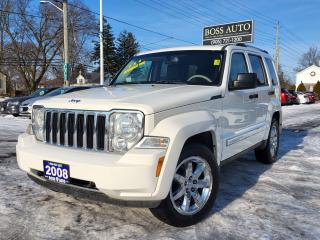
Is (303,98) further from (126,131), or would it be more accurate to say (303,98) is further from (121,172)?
(121,172)

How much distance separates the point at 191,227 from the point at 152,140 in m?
1.04

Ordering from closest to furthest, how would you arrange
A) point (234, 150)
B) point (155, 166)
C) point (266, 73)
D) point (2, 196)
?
point (155, 166) → point (2, 196) → point (234, 150) → point (266, 73)

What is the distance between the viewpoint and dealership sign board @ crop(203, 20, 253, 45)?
798 inches

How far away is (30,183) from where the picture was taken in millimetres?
4879

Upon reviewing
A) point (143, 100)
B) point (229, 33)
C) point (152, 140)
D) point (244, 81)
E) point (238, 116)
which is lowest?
point (152, 140)

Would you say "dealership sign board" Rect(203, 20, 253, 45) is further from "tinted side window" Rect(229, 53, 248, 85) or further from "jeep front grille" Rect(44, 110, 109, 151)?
"jeep front grille" Rect(44, 110, 109, 151)

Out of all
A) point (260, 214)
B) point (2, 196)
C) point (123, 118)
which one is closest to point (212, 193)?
point (260, 214)

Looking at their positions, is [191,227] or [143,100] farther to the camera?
[191,227]

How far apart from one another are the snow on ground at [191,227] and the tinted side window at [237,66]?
4.97 ft

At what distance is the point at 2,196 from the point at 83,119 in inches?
68.3

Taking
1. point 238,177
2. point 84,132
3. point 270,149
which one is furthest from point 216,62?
point 270,149

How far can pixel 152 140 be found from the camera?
318 centimetres

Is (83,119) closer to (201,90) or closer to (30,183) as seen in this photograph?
(201,90)

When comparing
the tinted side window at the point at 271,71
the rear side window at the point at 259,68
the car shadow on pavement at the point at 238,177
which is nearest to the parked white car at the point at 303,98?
the car shadow on pavement at the point at 238,177
